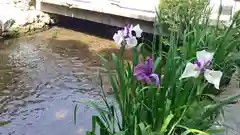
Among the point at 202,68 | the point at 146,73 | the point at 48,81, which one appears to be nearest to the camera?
the point at 202,68

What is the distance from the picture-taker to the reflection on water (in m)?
4.19

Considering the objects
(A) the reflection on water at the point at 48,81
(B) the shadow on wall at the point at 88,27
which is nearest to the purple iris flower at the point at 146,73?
(A) the reflection on water at the point at 48,81

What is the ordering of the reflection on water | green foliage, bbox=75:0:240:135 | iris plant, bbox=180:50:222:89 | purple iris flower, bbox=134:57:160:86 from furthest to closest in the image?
the reflection on water
green foliage, bbox=75:0:240:135
purple iris flower, bbox=134:57:160:86
iris plant, bbox=180:50:222:89

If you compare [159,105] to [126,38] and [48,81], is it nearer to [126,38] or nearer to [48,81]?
[126,38]

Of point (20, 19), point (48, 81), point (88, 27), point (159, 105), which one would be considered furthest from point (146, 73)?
point (88, 27)

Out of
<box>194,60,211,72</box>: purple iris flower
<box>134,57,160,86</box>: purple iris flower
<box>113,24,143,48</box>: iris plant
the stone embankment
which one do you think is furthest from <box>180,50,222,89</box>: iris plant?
the stone embankment

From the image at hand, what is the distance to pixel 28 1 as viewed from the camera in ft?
28.9

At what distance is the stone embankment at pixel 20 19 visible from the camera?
7707mm

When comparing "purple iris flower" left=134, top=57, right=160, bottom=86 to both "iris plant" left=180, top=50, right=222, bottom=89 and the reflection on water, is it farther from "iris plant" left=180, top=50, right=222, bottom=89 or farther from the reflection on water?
the reflection on water

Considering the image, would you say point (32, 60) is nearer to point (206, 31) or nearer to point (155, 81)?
point (206, 31)

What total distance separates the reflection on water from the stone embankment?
0.76 ft

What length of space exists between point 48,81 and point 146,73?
3.85 m

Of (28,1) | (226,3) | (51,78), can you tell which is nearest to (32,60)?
(51,78)

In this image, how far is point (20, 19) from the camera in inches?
318
